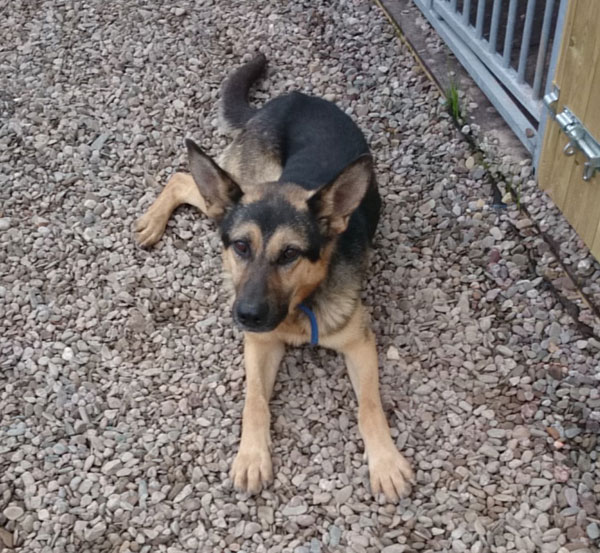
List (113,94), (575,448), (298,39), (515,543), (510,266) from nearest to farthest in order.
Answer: (515,543)
(575,448)
(510,266)
(113,94)
(298,39)

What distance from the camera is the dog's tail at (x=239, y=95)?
5.23 meters

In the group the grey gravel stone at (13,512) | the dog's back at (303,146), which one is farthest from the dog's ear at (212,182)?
the grey gravel stone at (13,512)

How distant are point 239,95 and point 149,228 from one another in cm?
134

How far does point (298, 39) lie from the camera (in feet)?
21.2

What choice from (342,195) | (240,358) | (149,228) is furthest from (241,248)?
(149,228)

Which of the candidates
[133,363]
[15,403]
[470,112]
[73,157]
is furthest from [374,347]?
[73,157]

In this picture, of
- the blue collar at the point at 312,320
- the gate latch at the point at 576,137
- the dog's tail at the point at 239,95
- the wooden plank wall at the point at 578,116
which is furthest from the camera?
the dog's tail at the point at 239,95

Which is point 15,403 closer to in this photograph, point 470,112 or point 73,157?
point 73,157

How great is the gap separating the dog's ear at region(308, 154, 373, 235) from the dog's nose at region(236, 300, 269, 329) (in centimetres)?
58

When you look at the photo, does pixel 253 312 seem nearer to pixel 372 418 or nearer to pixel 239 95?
pixel 372 418

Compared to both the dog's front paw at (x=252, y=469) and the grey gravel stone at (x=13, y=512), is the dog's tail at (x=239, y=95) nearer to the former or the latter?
the dog's front paw at (x=252, y=469)

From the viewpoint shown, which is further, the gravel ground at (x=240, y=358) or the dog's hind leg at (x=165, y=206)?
the dog's hind leg at (x=165, y=206)

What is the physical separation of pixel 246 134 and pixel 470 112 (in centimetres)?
179

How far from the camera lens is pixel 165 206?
490 cm
